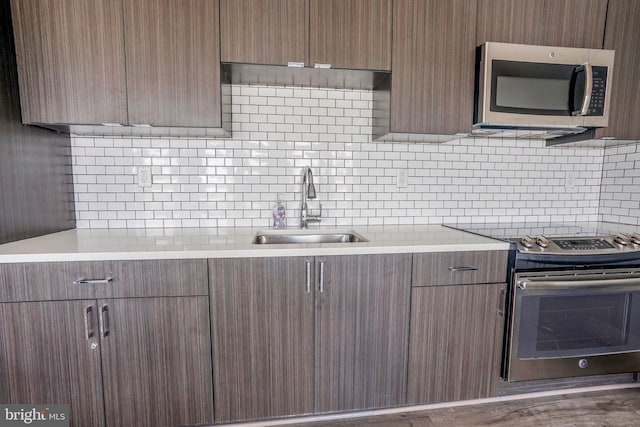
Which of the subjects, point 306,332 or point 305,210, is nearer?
point 306,332

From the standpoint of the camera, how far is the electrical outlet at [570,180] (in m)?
2.22

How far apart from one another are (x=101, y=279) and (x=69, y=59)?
101cm

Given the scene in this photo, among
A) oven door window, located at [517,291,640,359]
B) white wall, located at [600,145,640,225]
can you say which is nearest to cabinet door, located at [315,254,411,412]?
oven door window, located at [517,291,640,359]

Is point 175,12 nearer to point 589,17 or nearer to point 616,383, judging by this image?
point 589,17

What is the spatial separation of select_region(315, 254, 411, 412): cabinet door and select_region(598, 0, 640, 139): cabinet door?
5.05 ft

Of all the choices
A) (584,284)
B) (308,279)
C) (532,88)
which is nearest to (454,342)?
(584,284)

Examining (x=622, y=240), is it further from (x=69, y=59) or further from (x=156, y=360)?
(x=69, y=59)

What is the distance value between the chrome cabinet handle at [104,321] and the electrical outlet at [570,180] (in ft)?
9.40

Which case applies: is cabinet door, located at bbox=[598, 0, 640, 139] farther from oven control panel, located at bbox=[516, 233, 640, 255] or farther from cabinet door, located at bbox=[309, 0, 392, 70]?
cabinet door, located at bbox=[309, 0, 392, 70]

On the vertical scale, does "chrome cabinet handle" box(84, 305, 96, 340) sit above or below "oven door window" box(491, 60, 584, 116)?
below

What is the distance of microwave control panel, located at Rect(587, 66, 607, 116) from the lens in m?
1.66

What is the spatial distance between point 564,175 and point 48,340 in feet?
10.2

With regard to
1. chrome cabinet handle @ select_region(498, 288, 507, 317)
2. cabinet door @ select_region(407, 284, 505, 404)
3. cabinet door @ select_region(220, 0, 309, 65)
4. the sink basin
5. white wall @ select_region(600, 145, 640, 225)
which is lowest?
cabinet door @ select_region(407, 284, 505, 404)

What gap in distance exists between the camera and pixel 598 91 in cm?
167
